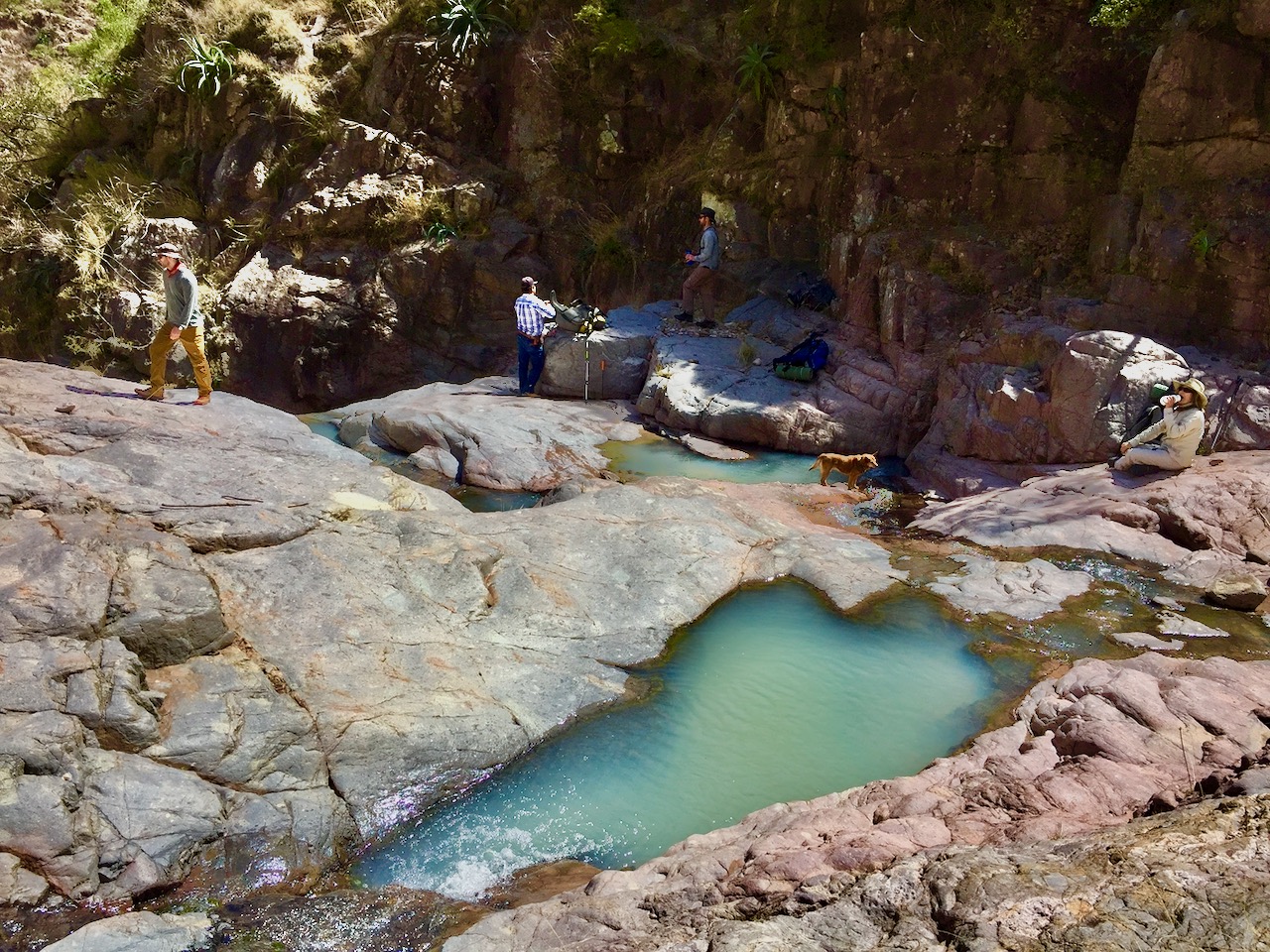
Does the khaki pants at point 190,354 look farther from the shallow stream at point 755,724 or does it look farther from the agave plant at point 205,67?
the agave plant at point 205,67

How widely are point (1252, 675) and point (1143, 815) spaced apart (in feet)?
7.62

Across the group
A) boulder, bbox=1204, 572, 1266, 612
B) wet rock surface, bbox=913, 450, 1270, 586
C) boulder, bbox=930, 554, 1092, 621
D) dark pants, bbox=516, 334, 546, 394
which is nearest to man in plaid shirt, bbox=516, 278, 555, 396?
dark pants, bbox=516, 334, 546, 394

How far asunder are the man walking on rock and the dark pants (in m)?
2.78

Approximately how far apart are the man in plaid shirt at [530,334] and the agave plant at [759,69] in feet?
19.9

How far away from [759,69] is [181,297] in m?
11.4

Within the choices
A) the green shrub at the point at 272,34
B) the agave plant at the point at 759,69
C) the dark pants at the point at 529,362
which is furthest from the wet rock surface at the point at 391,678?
the green shrub at the point at 272,34

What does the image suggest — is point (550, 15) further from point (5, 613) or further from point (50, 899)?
point (50, 899)

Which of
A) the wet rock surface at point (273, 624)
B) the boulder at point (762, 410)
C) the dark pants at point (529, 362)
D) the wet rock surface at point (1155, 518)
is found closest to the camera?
the wet rock surface at point (273, 624)

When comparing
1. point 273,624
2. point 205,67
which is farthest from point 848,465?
point 205,67

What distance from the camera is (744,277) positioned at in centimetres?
1706

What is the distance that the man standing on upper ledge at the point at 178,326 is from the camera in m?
10.0

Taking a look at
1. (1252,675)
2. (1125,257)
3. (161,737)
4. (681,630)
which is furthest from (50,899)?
(1125,257)

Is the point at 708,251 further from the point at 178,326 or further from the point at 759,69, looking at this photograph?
the point at 178,326

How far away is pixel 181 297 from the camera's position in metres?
10.1
